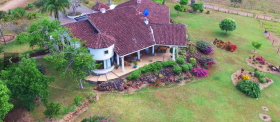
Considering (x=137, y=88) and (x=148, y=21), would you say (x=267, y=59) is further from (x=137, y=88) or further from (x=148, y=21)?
(x=137, y=88)

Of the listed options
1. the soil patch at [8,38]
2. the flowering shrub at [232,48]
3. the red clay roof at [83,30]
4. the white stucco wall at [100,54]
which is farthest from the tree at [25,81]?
the flowering shrub at [232,48]

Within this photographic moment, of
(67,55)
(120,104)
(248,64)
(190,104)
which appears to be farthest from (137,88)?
(248,64)

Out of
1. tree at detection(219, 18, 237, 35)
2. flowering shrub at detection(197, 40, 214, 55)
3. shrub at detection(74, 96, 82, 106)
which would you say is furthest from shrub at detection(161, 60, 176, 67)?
tree at detection(219, 18, 237, 35)

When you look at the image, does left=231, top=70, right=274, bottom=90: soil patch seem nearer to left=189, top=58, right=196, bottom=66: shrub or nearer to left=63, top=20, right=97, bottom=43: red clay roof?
left=189, top=58, right=196, bottom=66: shrub

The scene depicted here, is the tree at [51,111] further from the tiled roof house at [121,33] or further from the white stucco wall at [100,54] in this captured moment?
the tiled roof house at [121,33]

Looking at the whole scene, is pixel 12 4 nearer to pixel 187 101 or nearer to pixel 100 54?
→ pixel 100 54

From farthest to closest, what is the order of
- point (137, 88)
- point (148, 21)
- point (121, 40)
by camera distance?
point (148, 21) → point (121, 40) → point (137, 88)

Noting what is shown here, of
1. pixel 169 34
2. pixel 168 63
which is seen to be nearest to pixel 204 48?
pixel 169 34
